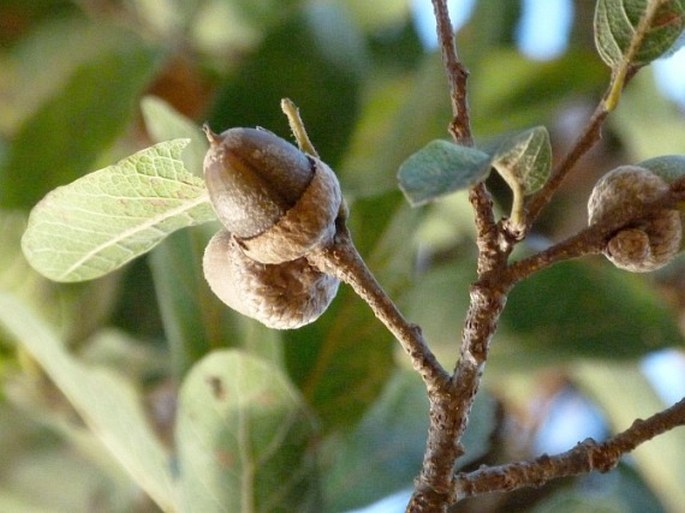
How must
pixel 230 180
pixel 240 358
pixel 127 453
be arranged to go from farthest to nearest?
1. pixel 127 453
2. pixel 240 358
3. pixel 230 180

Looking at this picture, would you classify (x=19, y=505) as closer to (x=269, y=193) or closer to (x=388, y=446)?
(x=388, y=446)

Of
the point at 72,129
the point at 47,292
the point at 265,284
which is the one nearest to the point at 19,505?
the point at 47,292

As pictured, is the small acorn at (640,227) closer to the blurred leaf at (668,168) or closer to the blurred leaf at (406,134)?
the blurred leaf at (668,168)

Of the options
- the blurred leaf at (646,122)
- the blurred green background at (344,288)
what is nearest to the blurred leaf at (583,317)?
the blurred green background at (344,288)

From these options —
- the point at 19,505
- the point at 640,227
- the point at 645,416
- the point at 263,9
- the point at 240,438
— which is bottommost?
the point at 640,227

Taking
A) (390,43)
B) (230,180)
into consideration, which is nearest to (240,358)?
(230,180)

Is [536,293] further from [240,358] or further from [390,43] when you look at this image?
[390,43]
